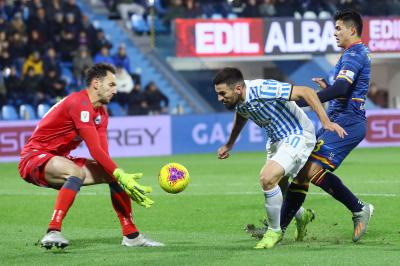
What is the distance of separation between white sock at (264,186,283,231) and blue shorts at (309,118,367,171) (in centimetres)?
71

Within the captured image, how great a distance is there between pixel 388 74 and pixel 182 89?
8.19 metres

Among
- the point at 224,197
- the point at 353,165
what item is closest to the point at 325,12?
the point at 353,165

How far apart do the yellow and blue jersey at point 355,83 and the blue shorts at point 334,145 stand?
10cm

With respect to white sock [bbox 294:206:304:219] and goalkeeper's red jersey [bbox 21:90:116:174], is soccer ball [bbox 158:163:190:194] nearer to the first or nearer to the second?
goalkeeper's red jersey [bbox 21:90:116:174]

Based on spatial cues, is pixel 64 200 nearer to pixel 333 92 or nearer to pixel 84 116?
pixel 84 116

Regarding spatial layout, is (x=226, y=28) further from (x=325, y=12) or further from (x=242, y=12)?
(x=325, y=12)

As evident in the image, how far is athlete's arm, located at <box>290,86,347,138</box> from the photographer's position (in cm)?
882

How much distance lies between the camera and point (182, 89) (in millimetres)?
29141

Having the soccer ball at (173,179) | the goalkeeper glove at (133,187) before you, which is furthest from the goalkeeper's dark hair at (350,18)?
the goalkeeper glove at (133,187)

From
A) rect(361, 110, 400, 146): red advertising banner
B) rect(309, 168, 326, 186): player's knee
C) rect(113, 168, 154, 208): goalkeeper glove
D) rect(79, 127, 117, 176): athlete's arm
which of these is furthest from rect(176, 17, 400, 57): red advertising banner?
rect(113, 168, 154, 208): goalkeeper glove

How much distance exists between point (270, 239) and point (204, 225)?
2.25m

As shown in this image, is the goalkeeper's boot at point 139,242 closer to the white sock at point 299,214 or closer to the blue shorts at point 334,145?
the white sock at point 299,214

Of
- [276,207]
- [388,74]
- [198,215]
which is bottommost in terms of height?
[388,74]

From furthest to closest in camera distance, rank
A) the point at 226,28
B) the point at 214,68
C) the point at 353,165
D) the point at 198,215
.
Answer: the point at 214,68 → the point at 226,28 → the point at 353,165 → the point at 198,215
